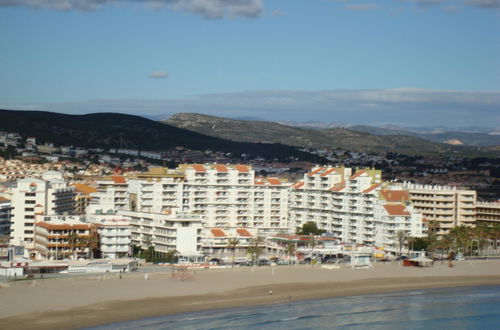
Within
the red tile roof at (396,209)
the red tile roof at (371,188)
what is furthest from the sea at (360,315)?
the red tile roof at (371,188)

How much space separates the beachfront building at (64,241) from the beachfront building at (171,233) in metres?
7.23

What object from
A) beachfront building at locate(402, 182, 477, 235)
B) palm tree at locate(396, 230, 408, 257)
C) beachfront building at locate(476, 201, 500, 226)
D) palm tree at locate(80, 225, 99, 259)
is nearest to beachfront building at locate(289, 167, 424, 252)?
palm tree at locate(396, 230, 408, 257)

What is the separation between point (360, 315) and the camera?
5550cm

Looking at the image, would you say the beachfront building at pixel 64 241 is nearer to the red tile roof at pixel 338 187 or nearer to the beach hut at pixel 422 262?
the beach hut at pixel 422 262

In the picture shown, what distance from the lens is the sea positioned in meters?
51.2

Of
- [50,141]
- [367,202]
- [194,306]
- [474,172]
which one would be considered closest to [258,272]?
[194,306]

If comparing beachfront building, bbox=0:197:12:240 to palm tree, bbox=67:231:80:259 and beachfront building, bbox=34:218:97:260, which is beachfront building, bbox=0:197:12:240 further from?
palm tree, bbox=67:231:80:259

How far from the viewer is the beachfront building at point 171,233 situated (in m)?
81.3

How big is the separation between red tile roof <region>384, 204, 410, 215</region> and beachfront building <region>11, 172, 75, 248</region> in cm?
2961

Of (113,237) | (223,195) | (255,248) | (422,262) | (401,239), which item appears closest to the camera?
(422,262)

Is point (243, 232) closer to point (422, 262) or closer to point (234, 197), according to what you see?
point (234, 197)

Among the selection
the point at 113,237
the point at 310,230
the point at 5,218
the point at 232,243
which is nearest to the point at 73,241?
the point at 113,237

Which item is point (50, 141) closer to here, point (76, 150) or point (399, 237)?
point (76, 150)

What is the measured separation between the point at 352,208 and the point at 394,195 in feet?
16.2
